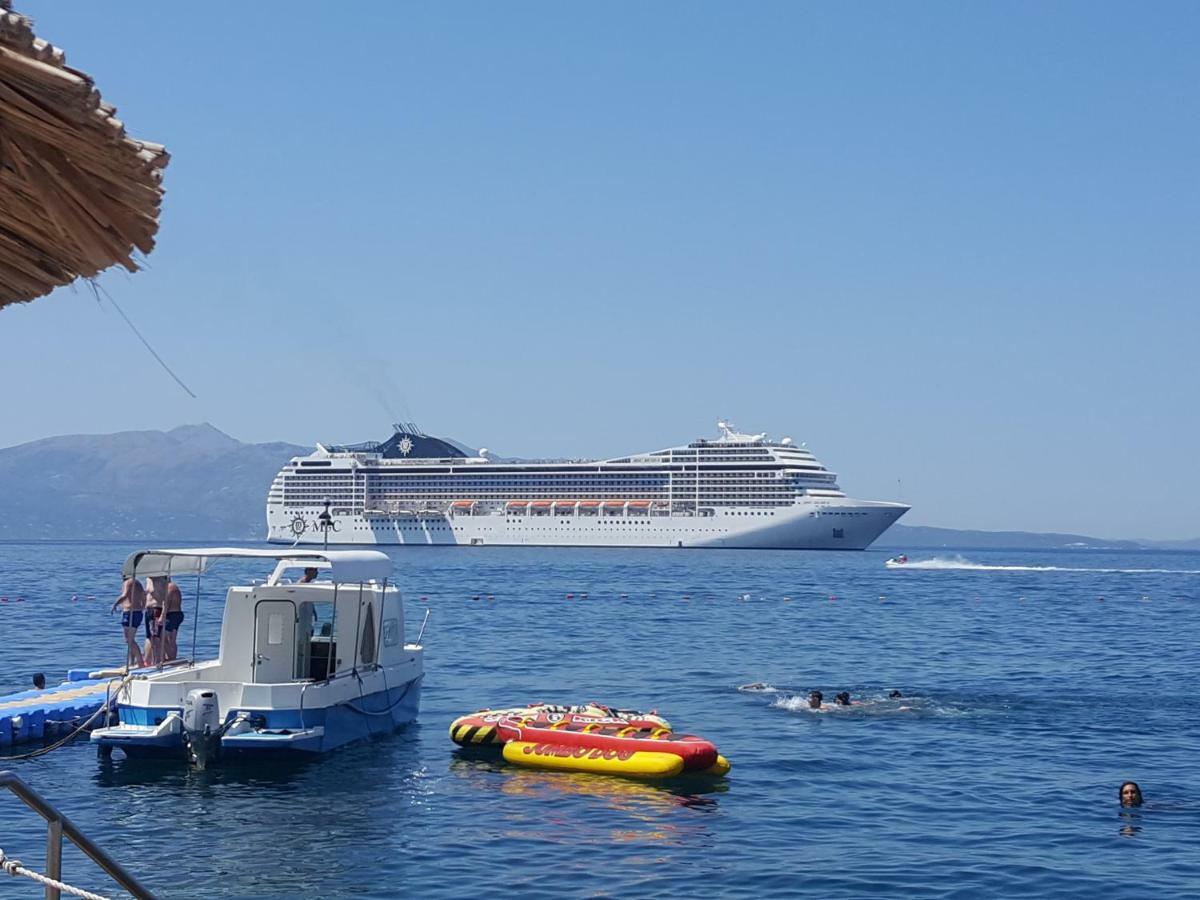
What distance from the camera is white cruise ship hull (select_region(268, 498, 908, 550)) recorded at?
113 metres

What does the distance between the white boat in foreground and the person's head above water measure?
951cm

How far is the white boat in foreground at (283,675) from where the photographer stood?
54.3 ft

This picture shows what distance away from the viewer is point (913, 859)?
13172 mm

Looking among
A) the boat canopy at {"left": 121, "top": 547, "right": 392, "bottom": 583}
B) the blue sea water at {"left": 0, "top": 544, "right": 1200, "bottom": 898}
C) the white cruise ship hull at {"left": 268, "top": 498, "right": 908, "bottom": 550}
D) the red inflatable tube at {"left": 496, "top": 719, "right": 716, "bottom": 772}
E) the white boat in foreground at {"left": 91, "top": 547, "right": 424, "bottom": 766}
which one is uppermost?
the white cruise ship hull at {"left": 268, "top": 498, "right": 908, "bottom": 550}

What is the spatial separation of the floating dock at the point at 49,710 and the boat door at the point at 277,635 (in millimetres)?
2047

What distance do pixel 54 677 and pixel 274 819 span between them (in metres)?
13.3

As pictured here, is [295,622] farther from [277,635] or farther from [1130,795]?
[1130,795]

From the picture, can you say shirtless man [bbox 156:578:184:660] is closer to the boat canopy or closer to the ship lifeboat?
the boat canopy

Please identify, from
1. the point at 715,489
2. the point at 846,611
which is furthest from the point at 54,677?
the point at 715,489

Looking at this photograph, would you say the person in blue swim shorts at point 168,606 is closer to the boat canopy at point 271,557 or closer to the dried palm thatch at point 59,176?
the boat canopy at point 271,557

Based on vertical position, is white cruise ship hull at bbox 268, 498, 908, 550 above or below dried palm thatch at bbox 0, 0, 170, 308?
above

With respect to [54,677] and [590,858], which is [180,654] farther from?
[590,858]

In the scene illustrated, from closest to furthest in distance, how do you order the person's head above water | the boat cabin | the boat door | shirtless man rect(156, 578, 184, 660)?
the person's head above water, the boat cabin, the boat door, shirtless man rect(156, 578, 184, 660)

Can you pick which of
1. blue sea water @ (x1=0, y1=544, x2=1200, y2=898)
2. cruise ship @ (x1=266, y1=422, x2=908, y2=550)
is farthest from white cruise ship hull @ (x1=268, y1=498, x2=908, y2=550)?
blue sea water @ (x1=0, y1=544, x2=1200, y2=898)
